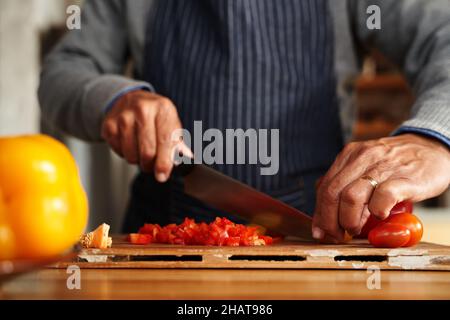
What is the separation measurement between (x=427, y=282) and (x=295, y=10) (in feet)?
2.76

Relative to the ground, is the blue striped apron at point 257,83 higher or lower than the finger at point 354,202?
higher

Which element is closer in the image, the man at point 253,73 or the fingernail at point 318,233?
the fingernail at point 318,233

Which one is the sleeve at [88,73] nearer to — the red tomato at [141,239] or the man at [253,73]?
the man at [253,73]

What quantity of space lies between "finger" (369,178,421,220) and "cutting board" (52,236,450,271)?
0.06 meters

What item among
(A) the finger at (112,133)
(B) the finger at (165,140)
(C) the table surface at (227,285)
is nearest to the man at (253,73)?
(A) the finger at (112,133)

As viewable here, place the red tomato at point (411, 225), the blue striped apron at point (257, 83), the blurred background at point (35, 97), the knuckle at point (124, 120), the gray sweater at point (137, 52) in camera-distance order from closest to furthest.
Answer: the red tomato at point (411, 225)
the knuckle at point (124, 120)
the gray sweater at point (137, 52)
the blue striped apron at point (257, 83)
the blurred background at point (35, 97)

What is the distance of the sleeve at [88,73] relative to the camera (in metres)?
1.36

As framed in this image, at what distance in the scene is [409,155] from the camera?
1.04 metres

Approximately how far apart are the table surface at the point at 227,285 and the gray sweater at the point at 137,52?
0.45 m

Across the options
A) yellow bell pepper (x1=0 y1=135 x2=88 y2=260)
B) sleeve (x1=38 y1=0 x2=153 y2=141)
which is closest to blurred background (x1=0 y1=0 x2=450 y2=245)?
sleeve (x1=38 y1=0 x2=153 y2=141)

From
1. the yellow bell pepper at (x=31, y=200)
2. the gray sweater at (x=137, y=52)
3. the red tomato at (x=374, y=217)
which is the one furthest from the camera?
the gray sweater at (x=137, y=52)

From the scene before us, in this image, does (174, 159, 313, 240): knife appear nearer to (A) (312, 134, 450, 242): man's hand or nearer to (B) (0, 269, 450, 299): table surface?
(A) (312, 134, 450, 242): man's hand

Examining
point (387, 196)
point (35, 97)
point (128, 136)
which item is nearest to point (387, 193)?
point (387, 196)

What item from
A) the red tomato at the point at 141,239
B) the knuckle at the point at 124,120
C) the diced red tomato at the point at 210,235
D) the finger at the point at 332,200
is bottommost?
the red tomato at the point at 141,239
